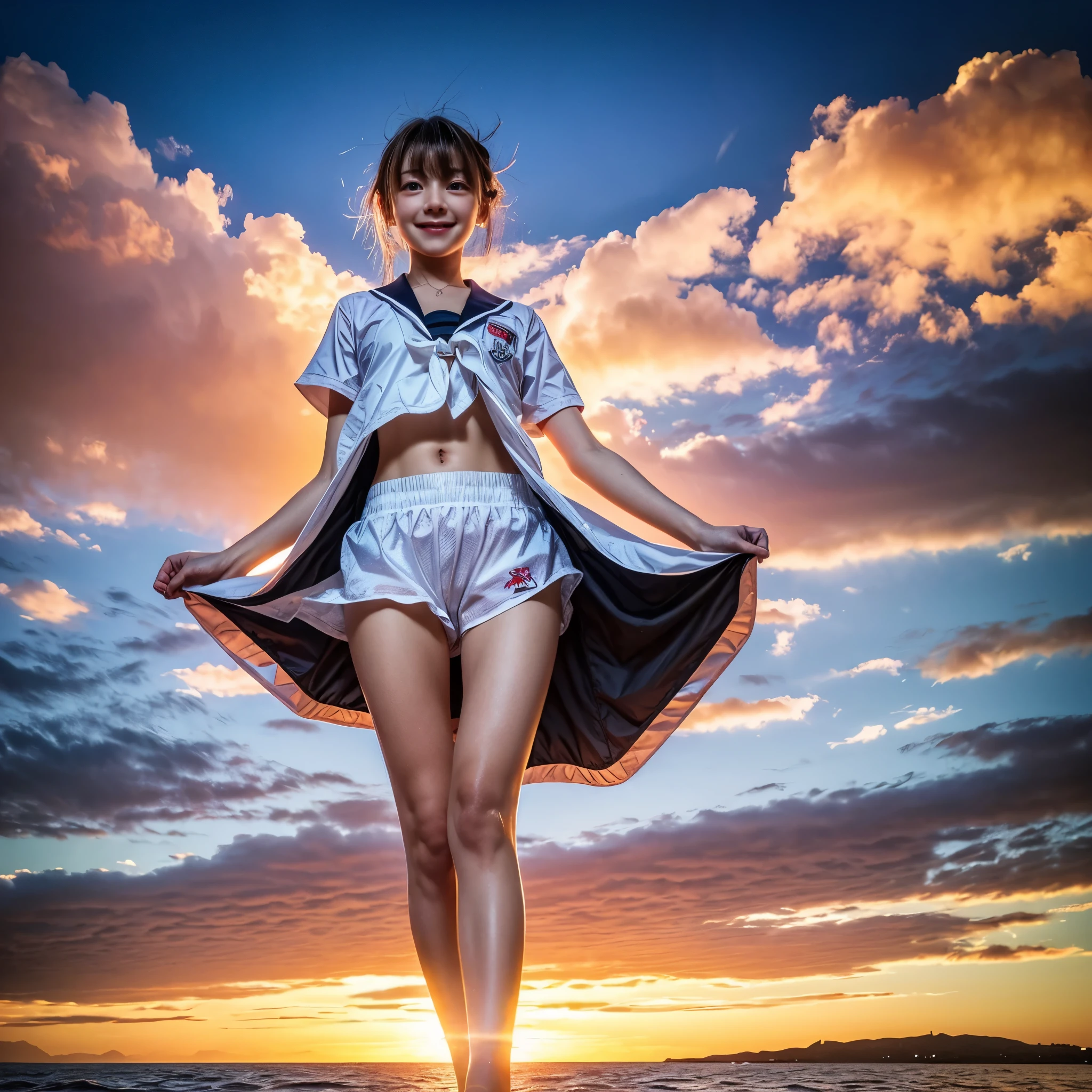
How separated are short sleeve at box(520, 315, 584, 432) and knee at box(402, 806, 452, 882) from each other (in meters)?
0.98

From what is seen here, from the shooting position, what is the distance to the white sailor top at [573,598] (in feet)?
6.82

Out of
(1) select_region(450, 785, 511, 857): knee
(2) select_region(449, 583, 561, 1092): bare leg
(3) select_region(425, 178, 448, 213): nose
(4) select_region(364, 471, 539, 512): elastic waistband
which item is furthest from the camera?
(3) select_region(425, 178, 448, 213): nose

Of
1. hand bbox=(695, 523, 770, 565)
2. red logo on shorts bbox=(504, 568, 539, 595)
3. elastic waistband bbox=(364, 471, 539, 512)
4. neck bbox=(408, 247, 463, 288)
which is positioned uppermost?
neck bbox=(408, 247, 463, 288)

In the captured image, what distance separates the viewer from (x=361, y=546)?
2.00 metres

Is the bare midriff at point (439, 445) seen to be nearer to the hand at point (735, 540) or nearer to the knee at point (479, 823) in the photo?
the hand at point (735, 540)

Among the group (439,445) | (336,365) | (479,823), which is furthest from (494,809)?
(336,365)

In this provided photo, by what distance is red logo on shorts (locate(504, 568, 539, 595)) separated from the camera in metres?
1.89

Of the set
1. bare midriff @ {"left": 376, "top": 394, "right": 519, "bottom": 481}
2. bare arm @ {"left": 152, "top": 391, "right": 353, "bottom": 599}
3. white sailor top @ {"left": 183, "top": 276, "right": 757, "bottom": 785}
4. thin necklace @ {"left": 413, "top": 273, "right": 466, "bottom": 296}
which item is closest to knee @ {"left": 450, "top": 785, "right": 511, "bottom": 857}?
white sailor top @ {"left": 183, "top": 276, "right": 757, "bottom": 785}

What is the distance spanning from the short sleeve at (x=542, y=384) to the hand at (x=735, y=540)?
0.48 meters

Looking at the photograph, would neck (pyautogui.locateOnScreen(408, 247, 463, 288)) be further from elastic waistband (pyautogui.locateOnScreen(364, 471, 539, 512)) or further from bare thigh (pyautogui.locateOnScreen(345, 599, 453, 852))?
bare thigh (pyautogui.locateOnScreen(345, 599, 453, 852))

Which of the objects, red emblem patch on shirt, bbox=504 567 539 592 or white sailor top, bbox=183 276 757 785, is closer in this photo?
red emblem patch on shirt, bbox=504 567 539 592

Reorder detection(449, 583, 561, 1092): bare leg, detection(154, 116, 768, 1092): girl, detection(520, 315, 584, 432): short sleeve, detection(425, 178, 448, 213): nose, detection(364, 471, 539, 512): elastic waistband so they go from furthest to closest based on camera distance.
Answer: detection(520, 315, 584, 432): short sleeve → detection(425, 178, 448, 213): nose → detection(364, 471, 539, 512): elastic waistband → detection(154, 116, 768, 1092): girl → detection(449, 583, 561, 1092): bare leg

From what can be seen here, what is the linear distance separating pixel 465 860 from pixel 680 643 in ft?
2.80

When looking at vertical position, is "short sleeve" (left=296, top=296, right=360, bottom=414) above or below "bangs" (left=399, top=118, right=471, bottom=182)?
below
